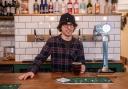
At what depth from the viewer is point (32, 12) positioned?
171 inches

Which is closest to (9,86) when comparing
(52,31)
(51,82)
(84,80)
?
(51,82)

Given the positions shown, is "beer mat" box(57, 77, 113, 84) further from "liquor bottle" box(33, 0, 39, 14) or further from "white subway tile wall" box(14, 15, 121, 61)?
"liquor bottle" box(33, 0, 39, 14)

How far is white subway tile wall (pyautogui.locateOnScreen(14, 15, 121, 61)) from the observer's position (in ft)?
13.7

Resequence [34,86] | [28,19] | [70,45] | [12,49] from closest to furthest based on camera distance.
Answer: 1. [34,86]
2. [70,45]
3. [28,19]
4. [12,49]

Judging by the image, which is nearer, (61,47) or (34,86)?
(34,86)

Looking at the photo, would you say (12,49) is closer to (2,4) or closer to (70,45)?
(2,4)

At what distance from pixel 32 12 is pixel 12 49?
26.3 inches

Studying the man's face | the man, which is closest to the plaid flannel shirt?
the man

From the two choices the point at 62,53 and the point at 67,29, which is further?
the point at 62,53

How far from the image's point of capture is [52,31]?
4207 millimetres

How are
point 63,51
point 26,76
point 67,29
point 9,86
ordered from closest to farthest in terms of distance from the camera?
point 9,86, point 26,76, point 67,29, point 63,51

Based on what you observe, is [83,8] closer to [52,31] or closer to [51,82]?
[52,31]

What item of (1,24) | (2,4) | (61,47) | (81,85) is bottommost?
(81,85)

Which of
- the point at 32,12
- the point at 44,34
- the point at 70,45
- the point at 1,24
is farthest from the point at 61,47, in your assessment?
the point at 1,24
